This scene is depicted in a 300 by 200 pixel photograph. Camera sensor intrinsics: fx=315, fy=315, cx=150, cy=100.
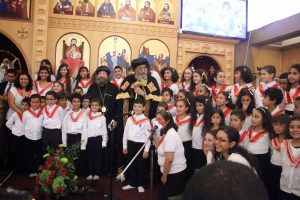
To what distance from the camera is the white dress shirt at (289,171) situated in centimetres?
328

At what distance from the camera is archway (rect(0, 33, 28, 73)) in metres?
9.74

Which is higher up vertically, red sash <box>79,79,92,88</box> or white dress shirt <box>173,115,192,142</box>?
red sash <box>79,79,92,88</box>

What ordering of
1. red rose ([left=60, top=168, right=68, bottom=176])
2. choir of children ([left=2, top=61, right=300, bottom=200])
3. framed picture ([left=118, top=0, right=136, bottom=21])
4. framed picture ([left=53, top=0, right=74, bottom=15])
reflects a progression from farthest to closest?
1. framed picture ([left=118, top=0, right=136, bottom=21])
2. framed picture ([left=53, top=0, right=74, bottom=15])
3. red rose ([left=60, top=168, right=68, bottom=176])
4. choir of children ([left=2, top=61, right=300, bottom=200])

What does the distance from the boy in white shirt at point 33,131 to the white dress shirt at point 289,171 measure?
3.97m

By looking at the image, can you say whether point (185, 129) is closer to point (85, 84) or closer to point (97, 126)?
point (97, 126)

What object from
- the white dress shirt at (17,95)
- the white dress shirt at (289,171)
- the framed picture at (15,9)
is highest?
the framed picture at (15,9)

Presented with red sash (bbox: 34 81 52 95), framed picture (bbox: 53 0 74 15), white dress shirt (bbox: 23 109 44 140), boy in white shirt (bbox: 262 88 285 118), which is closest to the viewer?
boy in white shirt (bbox: 262 88 285 118)

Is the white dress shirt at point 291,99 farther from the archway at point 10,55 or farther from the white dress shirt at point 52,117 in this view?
the archway at point 10,55

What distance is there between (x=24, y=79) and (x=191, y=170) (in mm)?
3481

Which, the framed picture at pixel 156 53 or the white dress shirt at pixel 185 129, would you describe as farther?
the framed picture at pixel 156 53

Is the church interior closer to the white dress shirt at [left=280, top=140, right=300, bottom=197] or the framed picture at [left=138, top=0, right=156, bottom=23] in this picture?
the framed picture at [left=138, top=0, right=156, bottom=23]

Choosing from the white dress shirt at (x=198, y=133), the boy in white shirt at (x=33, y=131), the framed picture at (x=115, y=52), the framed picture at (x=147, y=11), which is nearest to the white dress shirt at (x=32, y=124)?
the boy in white shirt at (x=33, y=131)

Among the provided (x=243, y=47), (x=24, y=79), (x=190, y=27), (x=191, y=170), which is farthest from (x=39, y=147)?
(x=243, y=47)

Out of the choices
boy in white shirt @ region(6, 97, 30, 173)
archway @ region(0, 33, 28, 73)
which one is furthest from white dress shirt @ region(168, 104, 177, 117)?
archway @ region(0, 33, 28, 73)
